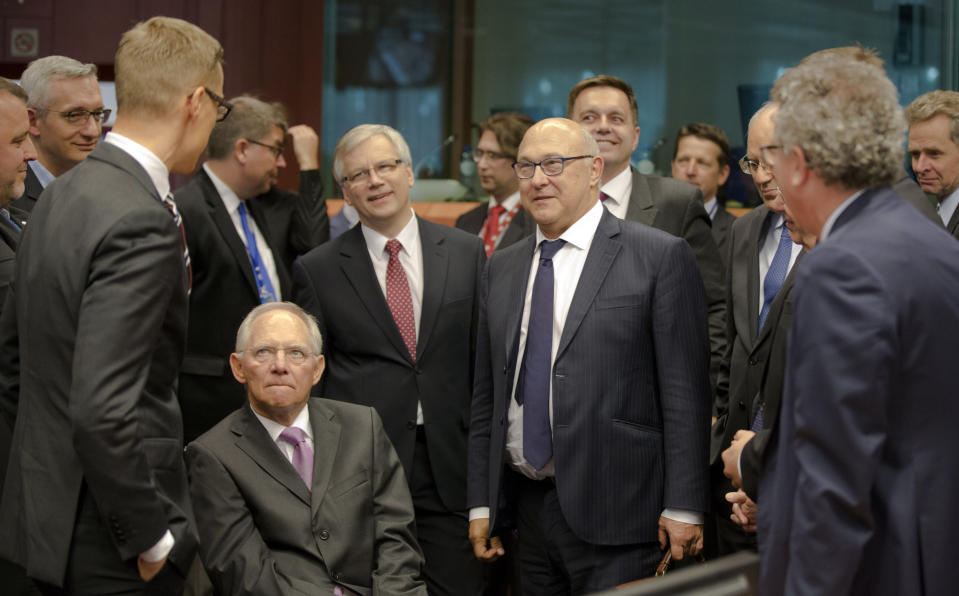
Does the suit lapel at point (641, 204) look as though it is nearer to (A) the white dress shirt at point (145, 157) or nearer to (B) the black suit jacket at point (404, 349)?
(B) the black suit jacket at point (404, 349)

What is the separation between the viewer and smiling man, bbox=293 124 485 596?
2939 millimetres

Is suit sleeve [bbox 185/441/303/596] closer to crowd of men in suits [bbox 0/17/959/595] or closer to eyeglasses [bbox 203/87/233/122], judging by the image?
crowd of men in suits [bbox 0/17/959/595]

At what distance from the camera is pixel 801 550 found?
1.48 metres


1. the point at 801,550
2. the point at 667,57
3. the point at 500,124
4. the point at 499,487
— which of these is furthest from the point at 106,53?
the point at 801,550

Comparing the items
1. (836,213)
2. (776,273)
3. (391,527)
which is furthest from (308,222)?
(836,213)

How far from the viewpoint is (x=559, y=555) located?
2.45 m

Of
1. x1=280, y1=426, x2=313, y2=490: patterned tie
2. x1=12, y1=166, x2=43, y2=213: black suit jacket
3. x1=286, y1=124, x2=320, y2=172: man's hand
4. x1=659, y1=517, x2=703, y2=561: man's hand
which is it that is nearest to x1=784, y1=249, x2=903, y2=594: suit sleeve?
x1=659, y1=517, x2=703, y2=561: man's hand

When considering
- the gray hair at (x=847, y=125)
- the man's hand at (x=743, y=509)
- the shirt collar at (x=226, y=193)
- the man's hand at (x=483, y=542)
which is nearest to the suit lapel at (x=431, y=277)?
the man's hand at (x=483, y=542)

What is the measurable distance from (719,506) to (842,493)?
112 centimetres

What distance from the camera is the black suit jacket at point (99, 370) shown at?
166cm

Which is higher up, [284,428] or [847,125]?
[847,125]

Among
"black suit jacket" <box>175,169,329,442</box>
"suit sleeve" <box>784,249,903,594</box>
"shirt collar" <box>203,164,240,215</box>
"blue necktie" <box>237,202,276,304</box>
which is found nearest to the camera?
"suit sleeve" <box>784,249,903,594</box>

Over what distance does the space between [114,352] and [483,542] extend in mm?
1253

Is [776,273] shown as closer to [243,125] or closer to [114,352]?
[114,352]
